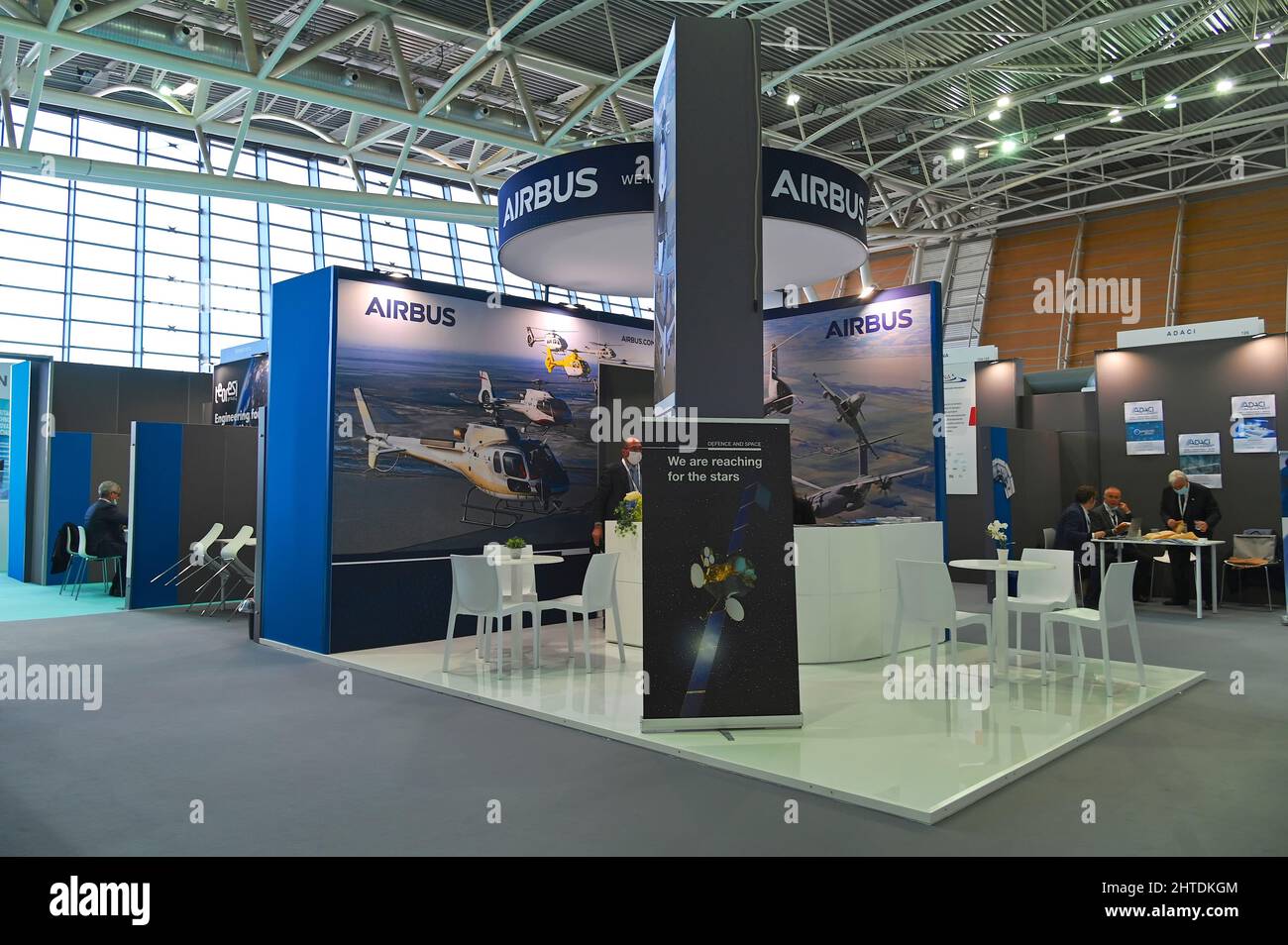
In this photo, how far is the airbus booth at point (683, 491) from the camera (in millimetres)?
4469

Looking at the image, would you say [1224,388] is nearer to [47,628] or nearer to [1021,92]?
[1021,92]

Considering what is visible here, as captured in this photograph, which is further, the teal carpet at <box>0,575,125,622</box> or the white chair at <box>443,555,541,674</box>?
the teal carpet at <box>0,575,125,622</box>

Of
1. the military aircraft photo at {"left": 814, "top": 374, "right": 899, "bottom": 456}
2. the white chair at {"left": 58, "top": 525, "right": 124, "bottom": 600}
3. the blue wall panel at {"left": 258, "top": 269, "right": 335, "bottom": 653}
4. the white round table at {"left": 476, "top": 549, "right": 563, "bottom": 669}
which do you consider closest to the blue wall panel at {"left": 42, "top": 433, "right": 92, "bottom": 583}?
the white chair at {"left": 58, "top": 525, "right": 124, "bottom": 600}

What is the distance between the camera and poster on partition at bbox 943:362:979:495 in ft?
39.0

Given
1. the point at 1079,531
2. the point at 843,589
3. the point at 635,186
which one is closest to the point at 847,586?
the point at 843,589

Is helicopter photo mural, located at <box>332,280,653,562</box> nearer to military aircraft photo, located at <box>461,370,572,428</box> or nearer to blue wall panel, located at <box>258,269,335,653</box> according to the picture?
military aircraft photo, located at <box>461,370,572,428</box>

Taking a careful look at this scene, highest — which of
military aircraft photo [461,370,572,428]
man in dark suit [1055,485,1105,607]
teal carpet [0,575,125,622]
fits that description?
military aircraft photo [461,370,572,428]

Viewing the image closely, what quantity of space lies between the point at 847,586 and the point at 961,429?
6484mm

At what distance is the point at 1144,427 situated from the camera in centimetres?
1073

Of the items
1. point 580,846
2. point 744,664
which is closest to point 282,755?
point 580,846

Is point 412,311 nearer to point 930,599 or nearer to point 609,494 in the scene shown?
point 609,494

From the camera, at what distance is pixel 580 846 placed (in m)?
3.06

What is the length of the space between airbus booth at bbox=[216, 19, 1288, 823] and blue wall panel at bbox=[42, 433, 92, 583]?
19.5ft

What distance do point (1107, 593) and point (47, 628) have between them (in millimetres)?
8431
